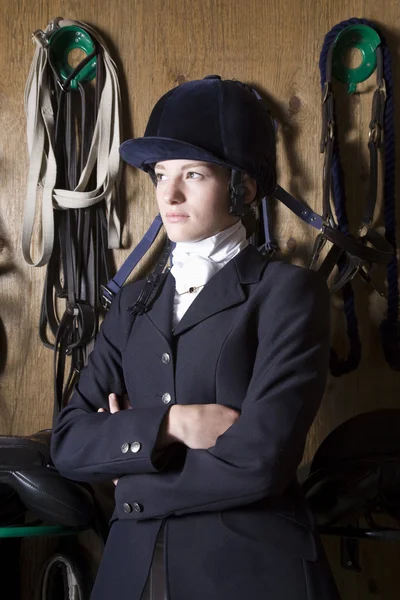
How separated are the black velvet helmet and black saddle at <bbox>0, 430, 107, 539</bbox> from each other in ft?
2.51

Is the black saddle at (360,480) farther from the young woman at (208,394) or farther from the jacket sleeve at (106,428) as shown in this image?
the jacket sleeve at (106,428)

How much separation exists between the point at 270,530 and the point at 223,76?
1.45 m

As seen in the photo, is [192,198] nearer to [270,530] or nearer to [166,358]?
[166,358]

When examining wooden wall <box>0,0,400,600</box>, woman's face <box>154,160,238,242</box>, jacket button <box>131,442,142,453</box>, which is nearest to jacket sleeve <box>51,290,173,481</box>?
jacket button <box>131,442,142,453</box>

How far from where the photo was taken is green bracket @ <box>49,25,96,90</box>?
2326mm

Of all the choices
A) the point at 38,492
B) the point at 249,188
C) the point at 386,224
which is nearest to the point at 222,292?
the point at 249,188

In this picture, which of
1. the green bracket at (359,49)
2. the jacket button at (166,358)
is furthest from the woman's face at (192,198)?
the green bracket at (359,49)

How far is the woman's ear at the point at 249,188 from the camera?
5.43 feet

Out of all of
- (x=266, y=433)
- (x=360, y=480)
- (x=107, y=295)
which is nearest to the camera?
(x=266, y=433)

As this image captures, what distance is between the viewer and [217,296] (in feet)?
5.17

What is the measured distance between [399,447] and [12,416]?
3.89 feet

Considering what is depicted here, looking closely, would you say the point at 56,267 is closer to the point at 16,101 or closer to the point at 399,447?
the point at 16,101

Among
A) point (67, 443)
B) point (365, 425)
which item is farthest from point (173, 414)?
point (365, 425)

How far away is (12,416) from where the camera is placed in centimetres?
236
